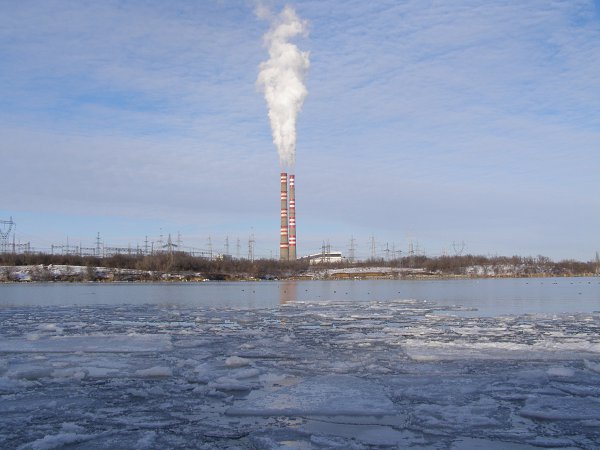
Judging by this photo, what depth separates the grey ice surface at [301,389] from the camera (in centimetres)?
583

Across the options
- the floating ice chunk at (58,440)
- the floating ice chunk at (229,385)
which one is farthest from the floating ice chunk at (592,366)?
the floating ice chunk at (58,440)

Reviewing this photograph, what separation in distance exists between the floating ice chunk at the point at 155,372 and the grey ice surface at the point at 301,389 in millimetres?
19

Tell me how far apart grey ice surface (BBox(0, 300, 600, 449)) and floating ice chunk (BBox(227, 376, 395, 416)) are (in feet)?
0.07

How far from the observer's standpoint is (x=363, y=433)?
5918 mm

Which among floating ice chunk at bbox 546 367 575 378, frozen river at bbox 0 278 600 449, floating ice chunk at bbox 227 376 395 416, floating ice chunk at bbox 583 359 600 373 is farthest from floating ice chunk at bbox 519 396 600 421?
floating ice chunk at bbox 583 359 600 373

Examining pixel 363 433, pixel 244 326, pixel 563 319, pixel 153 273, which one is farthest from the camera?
pixel 153 273

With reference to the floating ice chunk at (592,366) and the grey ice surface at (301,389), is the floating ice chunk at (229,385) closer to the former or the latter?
→ the grey ice surface at (301,389)

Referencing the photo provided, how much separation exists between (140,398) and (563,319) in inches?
566

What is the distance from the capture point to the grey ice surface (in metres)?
5.83

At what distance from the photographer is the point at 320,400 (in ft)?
23.5

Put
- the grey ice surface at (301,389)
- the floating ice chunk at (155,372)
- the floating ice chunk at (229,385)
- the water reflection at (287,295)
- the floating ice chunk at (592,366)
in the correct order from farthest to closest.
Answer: the water reflection at (287,295)
the floating ice chunk at (592,366)
the floating ice chunk at (155,372)
the floating ice chunk at (229,385)
the grey ice surface at (301,389)

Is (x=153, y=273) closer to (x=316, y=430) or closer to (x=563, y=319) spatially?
(x=563, y=319)

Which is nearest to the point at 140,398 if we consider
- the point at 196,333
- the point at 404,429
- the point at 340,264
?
the point at 404,429

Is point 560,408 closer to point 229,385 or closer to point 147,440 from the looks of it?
point 229,385
